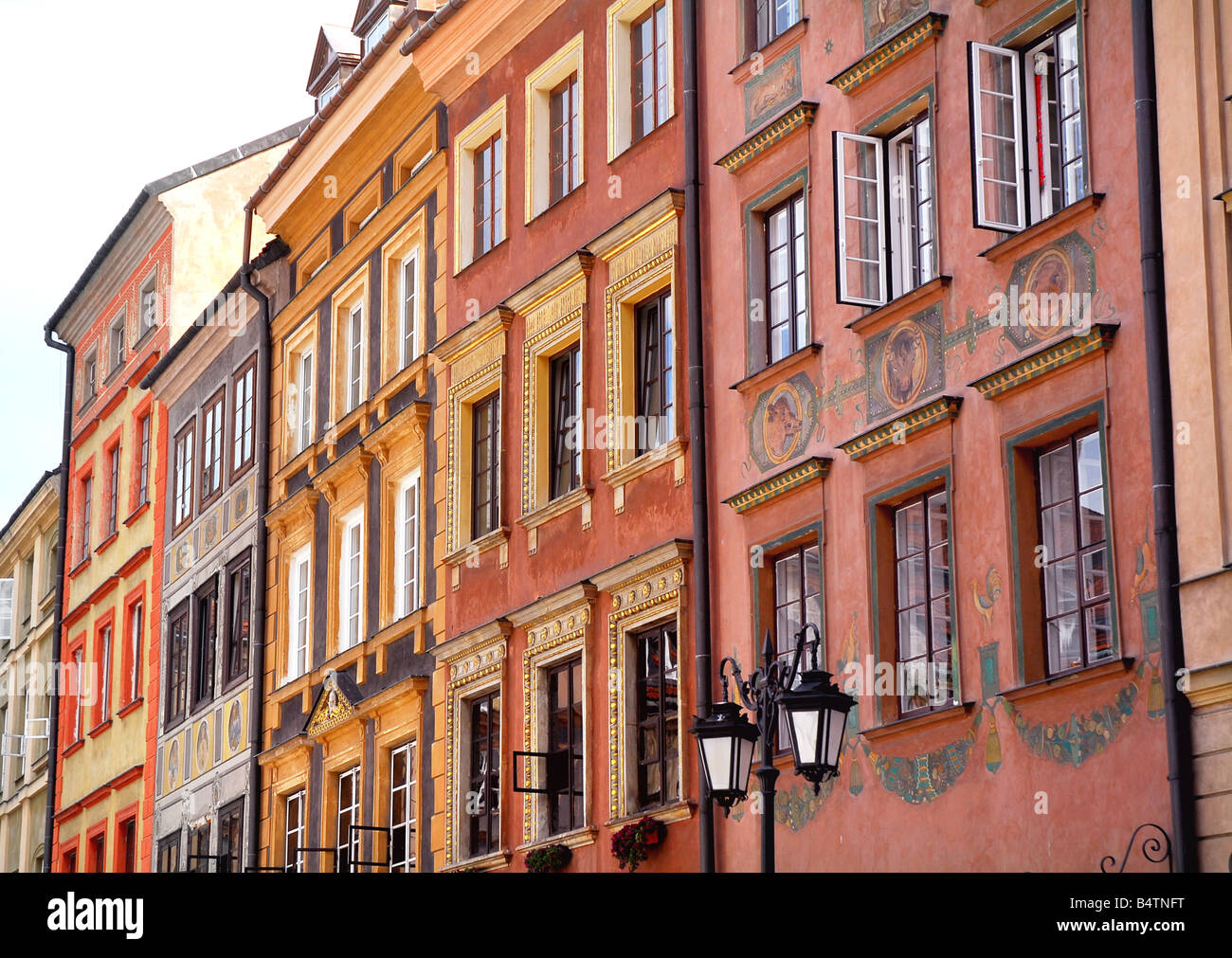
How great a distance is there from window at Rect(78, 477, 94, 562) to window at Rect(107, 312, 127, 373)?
2.34m

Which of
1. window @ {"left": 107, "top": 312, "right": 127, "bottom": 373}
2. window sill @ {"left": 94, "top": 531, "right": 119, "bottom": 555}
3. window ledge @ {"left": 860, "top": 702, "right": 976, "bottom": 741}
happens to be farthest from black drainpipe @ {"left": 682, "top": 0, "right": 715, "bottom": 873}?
window @ {"left": 107, "top": 312, "right": 127, "bottom": 373}

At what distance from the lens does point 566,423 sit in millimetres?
23875

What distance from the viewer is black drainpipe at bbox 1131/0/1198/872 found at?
47.7 feet

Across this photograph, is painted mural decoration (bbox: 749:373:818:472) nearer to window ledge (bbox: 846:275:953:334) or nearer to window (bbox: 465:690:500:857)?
window ledge (bbox: 846:275:953:334)

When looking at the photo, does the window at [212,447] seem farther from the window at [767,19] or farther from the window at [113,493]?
the window at [767,19]

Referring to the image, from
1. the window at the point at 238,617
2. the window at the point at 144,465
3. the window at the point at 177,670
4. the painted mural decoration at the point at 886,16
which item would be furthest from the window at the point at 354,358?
the painted mural decoration at the point at 886,16

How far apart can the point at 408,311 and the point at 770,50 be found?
872 cm

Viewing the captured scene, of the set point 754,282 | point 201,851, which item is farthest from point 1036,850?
point 201,851

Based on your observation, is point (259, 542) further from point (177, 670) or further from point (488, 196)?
point (488, 196)

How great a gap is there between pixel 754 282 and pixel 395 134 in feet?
31.4

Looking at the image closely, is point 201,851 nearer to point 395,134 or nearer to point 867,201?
point 395,134

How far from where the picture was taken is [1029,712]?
52.9ft

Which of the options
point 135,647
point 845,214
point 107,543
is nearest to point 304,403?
point 135,647

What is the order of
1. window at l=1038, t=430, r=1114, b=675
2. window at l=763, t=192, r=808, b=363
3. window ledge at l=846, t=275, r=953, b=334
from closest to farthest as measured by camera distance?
window at l=1038, t=430, r=1114, b=675
window ledge at l=846, t=275, r=953, b=334
window at l=763, t=192, r=808, b=363
